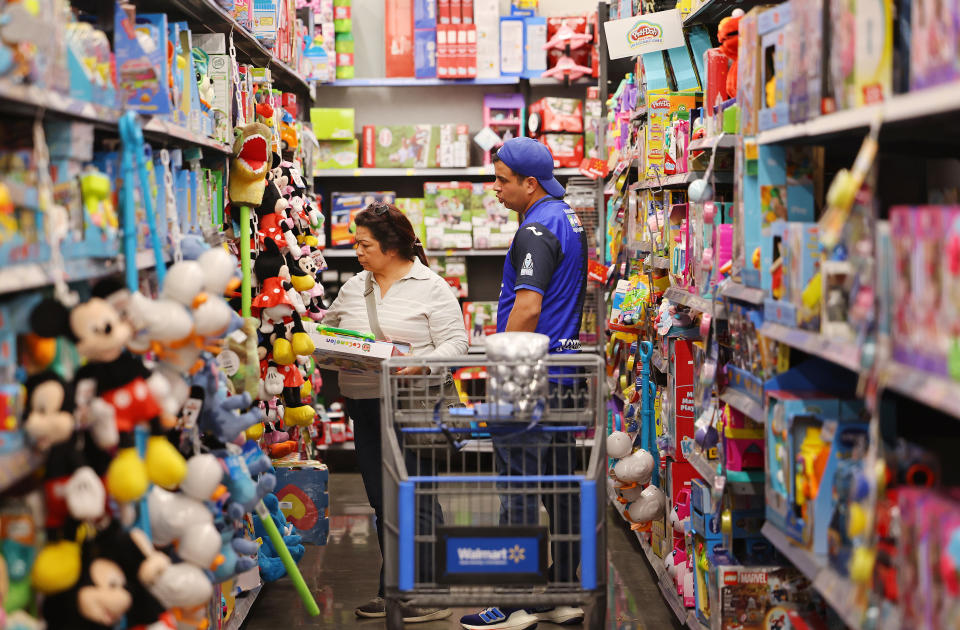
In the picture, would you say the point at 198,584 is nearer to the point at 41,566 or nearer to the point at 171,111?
the point at 41,566

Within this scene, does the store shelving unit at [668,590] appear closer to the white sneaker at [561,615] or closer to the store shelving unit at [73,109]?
the white sneaker at [561,615]

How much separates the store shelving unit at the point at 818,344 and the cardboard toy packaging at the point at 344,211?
4.36 m

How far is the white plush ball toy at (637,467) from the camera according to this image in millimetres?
4570

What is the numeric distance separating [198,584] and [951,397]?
65.3 inches

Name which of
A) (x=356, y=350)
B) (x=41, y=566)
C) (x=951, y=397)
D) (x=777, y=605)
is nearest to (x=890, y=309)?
(x=951, y=397)

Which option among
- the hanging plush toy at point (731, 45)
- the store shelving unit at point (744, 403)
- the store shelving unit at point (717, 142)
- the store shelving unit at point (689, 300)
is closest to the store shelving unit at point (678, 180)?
the store shelving unit at point (717, 142)

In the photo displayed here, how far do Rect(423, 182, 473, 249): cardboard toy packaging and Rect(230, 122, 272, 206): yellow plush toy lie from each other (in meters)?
2.88

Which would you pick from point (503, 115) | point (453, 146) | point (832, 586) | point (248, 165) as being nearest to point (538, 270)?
point (248, 165)

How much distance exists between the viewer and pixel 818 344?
2285mm

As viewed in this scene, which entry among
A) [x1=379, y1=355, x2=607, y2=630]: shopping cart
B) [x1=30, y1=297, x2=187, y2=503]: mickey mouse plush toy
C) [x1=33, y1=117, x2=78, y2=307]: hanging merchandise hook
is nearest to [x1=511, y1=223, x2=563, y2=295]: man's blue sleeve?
[x1=379, y1=355, x2=607, y2=630]: shopping cart

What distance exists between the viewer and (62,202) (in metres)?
2.29

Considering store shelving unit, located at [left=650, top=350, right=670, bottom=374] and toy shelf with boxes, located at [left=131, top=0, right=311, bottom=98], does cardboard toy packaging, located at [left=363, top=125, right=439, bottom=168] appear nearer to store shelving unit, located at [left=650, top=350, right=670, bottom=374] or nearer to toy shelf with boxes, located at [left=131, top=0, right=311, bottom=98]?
toy shelf with boxes, located at [left=131, top=0, right=311, bottom=98]

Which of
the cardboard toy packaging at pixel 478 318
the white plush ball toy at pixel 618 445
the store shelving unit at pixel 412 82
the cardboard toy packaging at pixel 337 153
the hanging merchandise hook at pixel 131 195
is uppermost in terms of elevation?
the store shelving unit at pixel 412 82

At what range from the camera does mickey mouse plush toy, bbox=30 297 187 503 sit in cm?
210
